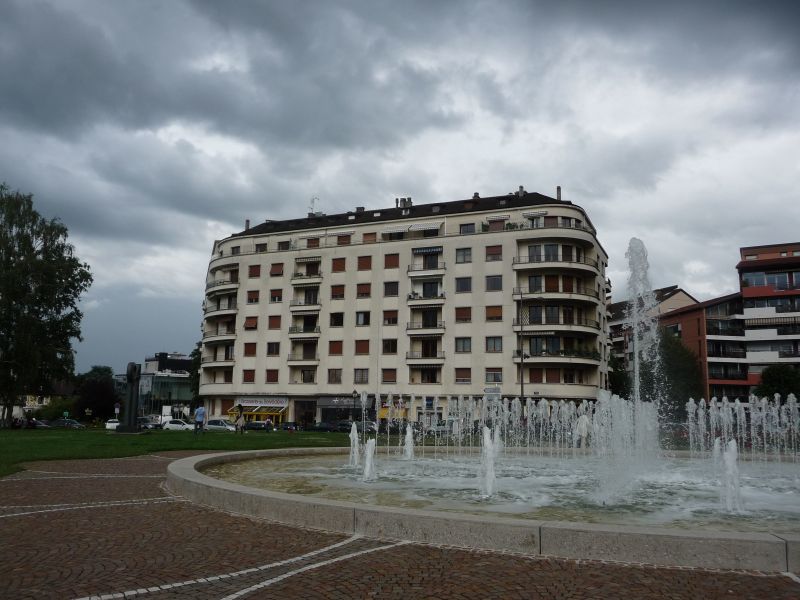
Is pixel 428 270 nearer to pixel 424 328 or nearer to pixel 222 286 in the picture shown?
pixel 424 328

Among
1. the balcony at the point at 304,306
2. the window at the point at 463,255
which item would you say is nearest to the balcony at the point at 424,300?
the window at the point at 463,255

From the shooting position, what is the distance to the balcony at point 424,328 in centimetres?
5209

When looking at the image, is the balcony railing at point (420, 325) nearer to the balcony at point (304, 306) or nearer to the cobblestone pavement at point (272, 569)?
the balcony at point (304, 306)

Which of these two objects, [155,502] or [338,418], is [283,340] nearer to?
[338,418]

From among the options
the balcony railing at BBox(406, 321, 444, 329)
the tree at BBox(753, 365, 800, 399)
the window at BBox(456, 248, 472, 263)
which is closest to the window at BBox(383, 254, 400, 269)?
the balcony railing at BBox(406, 321, 444, 329)

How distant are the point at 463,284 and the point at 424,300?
11.2 feet

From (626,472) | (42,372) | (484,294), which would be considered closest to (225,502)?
(626,472)

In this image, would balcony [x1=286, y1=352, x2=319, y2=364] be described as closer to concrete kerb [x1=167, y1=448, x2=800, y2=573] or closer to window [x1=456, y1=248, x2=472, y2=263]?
window [x1=456, y1=248, x2=472, y2=263]

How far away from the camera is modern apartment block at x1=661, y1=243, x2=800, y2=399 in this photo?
65062 mm

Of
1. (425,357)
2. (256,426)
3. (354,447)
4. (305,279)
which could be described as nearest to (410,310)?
(425,357)

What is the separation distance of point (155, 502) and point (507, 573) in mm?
5870

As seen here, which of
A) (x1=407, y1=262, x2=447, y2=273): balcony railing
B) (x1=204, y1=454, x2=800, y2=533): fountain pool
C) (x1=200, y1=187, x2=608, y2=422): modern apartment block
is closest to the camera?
(x1=204, y1=454, x2=800, y2=533): fountain pool

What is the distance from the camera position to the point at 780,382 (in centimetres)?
5422

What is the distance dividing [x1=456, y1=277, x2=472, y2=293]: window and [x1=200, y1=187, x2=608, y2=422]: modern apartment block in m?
0.09
